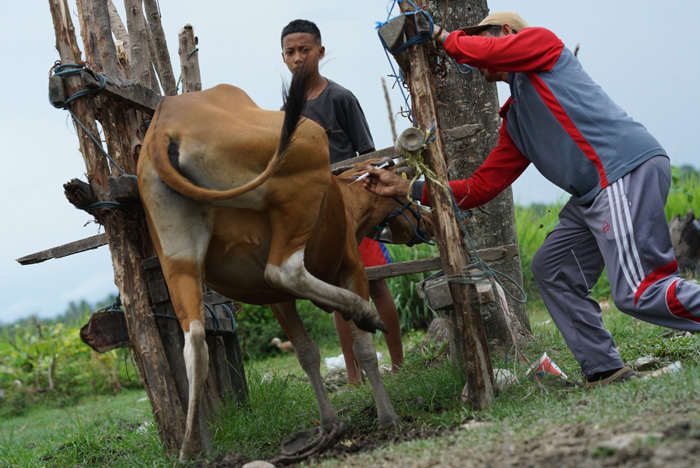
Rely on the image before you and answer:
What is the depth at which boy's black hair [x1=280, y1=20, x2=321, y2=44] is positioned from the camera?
5.83m

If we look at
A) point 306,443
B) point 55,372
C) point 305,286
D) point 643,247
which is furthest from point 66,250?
point 55,372

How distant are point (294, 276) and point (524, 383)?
64.8 inches

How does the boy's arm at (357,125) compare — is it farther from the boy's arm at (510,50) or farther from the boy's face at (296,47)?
the boy's arm at (510,50)

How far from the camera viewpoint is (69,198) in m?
4.01

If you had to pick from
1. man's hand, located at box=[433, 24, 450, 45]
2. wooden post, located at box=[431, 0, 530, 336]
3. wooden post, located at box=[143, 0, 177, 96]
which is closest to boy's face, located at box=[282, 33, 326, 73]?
wooden post, located at box=[143, 0, 177, 96]

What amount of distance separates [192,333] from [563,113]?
229 cm

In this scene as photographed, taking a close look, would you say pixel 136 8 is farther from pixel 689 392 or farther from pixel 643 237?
pixel 689 392

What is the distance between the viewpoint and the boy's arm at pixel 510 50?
12.8 ft

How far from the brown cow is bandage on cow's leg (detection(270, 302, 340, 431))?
28 cm

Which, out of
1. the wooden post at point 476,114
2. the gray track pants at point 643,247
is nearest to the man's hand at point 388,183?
the gray track pants at point 643,247

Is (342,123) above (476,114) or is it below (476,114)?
above

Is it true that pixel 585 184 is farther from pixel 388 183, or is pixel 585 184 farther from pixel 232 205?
pixel 232 205

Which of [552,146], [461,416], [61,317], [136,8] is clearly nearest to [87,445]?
[461,416]

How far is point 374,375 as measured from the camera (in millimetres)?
4223
